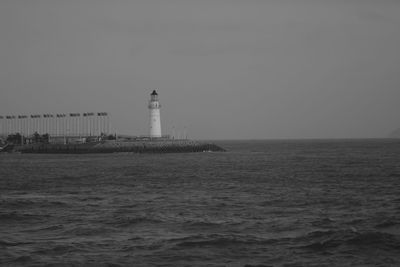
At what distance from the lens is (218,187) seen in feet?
155

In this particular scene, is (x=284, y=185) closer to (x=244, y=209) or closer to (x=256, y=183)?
(x=256, y=183)

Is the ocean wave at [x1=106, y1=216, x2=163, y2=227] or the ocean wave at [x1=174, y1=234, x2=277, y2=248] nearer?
the ocean wave at [x1=174, y1=234, x2=277, y2=248]

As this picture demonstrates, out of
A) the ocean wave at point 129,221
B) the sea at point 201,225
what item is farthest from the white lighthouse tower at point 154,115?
the ocean wave at point 129,221

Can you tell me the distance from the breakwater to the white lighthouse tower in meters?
4.17

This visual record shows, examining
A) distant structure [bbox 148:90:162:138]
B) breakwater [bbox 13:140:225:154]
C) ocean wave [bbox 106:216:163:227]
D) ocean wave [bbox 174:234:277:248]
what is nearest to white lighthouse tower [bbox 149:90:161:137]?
distant structure [bbox 148:90:162:138]

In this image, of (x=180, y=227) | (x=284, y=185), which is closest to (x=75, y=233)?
(x=180, y=227)

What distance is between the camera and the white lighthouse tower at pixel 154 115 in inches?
Answer: 5527

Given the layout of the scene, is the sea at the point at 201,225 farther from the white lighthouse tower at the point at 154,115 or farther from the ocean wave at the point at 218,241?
the white lighthouse tower at the point at 154,115

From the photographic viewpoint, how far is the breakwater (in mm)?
137375

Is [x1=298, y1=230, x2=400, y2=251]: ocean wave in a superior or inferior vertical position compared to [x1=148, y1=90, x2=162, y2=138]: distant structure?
inferior

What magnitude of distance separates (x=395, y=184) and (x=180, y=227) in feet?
88.1

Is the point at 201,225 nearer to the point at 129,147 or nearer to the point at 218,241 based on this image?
the point at 218,241

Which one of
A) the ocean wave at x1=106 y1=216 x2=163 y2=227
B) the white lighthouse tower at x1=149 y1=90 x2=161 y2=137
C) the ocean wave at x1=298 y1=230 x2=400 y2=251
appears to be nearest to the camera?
the ocean wave at x1=298 y1=230 x2=400 y2=251

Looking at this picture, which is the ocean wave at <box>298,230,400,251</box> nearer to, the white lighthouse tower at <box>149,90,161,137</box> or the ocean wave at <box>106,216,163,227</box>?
the ocean wave at <box>106,216,163,227</box>
